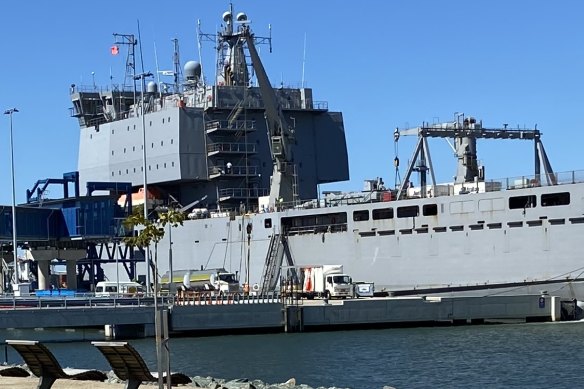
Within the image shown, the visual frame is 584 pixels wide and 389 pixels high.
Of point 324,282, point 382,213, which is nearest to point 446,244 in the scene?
point 382,213

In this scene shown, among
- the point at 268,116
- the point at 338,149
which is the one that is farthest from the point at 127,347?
the point at 338,149

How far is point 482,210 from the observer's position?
4862 cm

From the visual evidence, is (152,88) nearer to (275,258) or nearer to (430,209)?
(275,258)

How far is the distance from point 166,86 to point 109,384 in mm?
48691

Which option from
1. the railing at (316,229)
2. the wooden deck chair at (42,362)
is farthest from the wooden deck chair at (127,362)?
the railing at (316,229)

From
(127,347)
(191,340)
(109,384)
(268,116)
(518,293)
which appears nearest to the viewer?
(127,347)

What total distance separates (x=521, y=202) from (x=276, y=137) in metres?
15.6

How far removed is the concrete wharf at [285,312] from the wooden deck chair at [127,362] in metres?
21.7

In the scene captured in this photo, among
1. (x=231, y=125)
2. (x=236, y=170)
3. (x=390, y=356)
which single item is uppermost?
(x=231, y=125)

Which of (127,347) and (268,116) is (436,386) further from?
(268,116)

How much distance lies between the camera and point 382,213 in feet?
173

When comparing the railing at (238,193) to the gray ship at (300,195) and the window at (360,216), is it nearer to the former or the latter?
the gray ship at (300,195)

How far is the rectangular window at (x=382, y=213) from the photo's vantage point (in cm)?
5256

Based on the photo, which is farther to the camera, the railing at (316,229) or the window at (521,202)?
the railing at (316,229)
